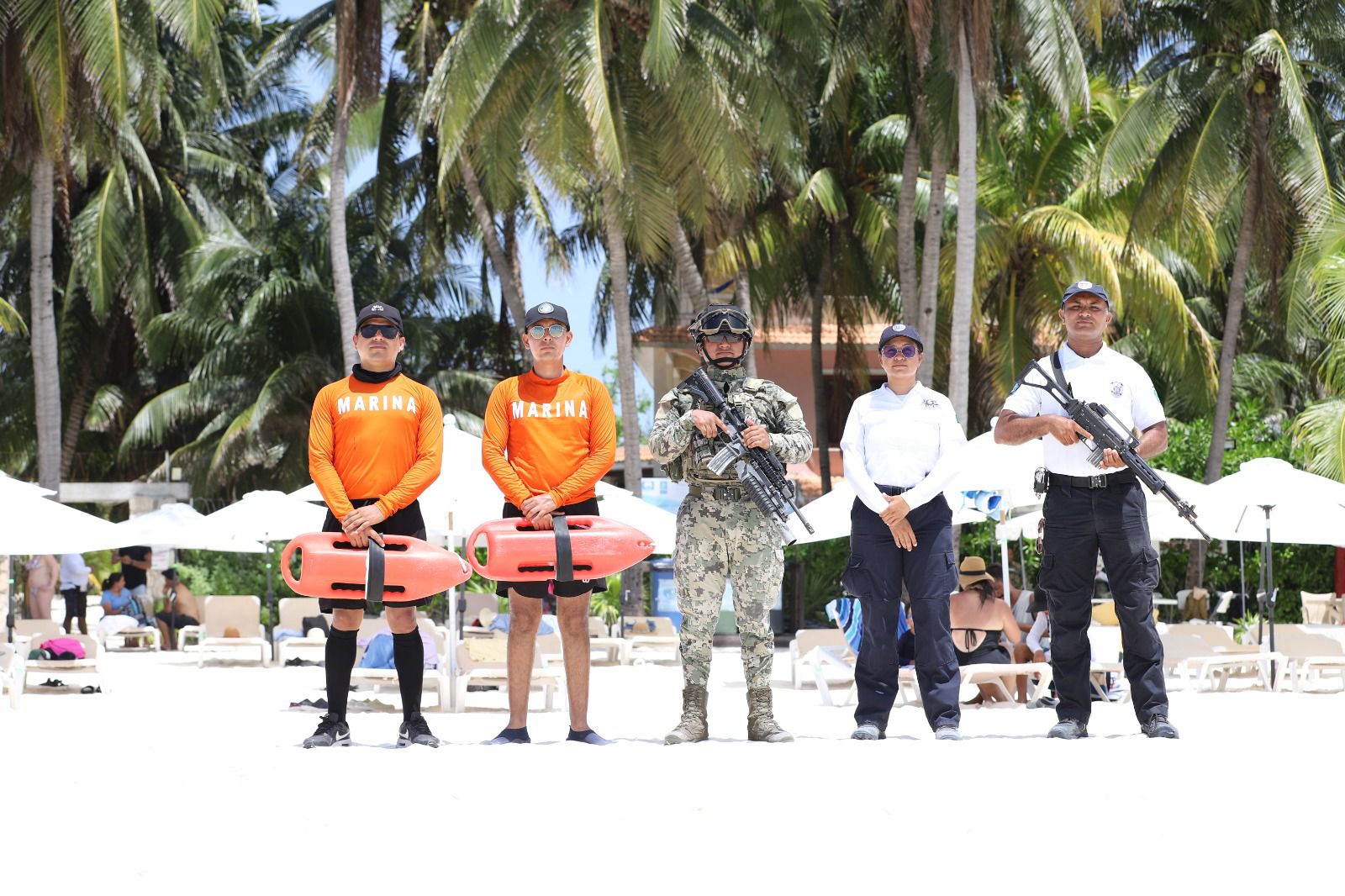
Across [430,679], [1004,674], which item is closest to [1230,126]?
[1004,674]

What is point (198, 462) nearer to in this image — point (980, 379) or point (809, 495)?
point (809, 495)

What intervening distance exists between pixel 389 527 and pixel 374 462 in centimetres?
28

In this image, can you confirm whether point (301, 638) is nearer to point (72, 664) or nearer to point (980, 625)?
point (72, 664)

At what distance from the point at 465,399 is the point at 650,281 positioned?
4.29m

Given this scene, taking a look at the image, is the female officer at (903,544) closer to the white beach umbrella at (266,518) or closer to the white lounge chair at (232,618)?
the white beach umbrella at (266,518)

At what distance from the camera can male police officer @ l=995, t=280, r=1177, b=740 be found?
6562 mm

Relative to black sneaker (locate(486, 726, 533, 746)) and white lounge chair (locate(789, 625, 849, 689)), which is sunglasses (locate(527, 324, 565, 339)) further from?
white lounge chair (locate(789, 625, 849, 689))

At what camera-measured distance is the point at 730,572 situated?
6.59m

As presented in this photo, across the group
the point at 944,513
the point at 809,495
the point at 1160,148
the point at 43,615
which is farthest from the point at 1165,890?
the point at 809,495

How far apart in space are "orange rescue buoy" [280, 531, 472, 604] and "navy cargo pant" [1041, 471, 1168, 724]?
256 cm

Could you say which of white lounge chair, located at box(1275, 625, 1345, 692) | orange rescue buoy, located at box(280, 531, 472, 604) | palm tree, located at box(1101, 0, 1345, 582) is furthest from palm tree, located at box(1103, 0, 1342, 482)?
orange rescue buoy, located at box(280, 531, 472, 604)

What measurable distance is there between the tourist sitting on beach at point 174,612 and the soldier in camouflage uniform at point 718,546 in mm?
15386

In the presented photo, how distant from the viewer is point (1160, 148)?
941 inches

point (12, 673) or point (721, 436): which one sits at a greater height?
point (721, 436)
